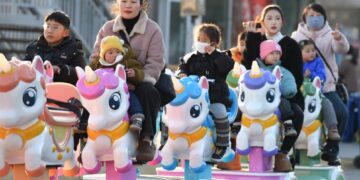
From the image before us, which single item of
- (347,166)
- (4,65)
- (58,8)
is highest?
(58,8)

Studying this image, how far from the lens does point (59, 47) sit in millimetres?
8211

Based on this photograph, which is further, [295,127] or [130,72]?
[295,127]

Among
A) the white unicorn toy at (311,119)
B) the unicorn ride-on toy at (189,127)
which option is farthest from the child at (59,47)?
the white unicorn toy at (311,119)

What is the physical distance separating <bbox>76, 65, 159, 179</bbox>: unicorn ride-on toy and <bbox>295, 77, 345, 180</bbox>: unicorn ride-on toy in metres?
3.21

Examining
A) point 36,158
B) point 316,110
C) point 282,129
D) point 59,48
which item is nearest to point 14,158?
point 36,158

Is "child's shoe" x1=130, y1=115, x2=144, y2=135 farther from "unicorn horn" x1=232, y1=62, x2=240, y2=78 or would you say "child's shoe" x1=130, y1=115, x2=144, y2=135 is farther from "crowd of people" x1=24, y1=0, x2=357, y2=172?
"unicorn horn" x1=232, y1=62, x2=240, y2=78

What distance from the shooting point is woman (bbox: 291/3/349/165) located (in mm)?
10701

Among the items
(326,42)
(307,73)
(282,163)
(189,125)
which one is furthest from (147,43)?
(326,42)

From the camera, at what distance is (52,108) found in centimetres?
740

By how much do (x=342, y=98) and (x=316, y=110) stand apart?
1.10 metres

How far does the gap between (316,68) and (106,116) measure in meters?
4.02

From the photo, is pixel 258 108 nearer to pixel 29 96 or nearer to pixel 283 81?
pixel 283 81

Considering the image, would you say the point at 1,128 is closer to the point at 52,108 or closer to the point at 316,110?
the point at 52,108

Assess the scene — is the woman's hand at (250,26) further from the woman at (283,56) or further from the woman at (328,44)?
the woman at (328,44)
